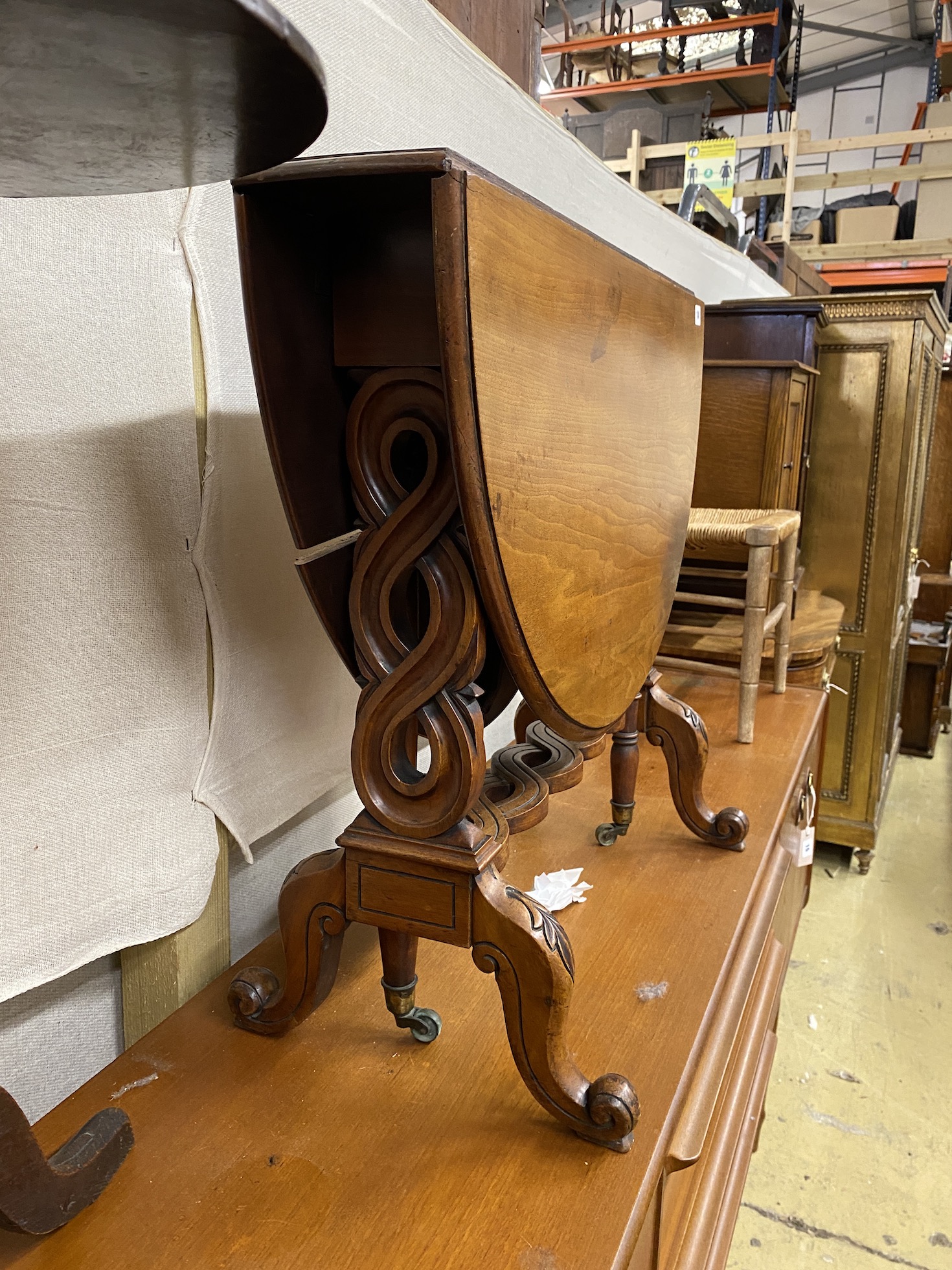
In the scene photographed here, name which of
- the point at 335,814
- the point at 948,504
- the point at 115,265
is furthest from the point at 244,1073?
the point at 948,504

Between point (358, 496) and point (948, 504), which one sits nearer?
point (358, 496)

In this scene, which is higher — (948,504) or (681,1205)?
(948,504)

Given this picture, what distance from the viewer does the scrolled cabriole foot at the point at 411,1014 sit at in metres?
0.86

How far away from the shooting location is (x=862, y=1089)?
1850 millimetres

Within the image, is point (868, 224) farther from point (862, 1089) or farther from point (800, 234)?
point (862, 1089)

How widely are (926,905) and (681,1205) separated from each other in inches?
76.2

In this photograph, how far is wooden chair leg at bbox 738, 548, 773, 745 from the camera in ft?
5.57

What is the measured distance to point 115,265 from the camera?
733 mm

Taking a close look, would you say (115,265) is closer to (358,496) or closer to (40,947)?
(358,496)

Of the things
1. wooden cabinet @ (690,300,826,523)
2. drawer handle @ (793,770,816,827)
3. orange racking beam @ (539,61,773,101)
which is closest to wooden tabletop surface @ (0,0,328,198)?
drawer handle @ (793,770,816,827)

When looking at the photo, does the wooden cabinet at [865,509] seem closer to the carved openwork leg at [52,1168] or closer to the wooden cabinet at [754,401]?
the wooden cabinet at [754,401]

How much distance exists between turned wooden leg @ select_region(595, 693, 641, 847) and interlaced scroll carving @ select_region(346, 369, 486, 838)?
0.53 metres

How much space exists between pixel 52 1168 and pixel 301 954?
0.24m

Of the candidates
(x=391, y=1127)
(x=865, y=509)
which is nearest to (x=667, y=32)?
(x=865, y=509)
